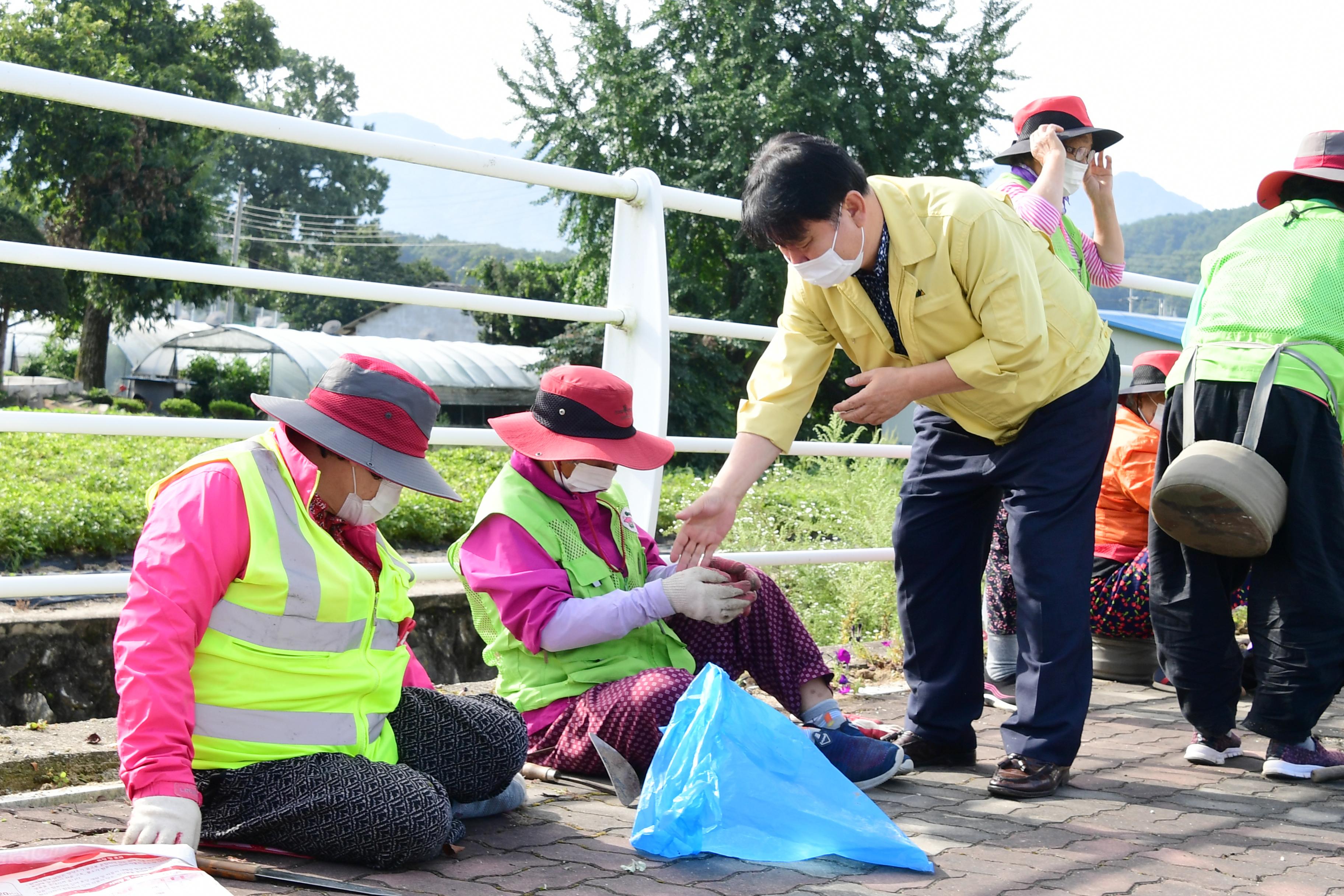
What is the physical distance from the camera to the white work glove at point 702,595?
2.68 metres

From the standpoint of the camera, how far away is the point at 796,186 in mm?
2389

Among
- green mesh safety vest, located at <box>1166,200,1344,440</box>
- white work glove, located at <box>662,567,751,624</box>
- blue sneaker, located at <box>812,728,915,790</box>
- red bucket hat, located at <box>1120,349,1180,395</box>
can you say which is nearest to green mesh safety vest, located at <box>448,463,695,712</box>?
white work glove, located at <box>662,567,751,624</box>

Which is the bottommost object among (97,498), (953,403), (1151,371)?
(97,498)

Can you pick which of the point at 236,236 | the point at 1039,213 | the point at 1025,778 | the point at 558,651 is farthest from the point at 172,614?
the point at 236,236

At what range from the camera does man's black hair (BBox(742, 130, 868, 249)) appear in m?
2.39

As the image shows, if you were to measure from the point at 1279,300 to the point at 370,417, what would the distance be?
7.24 feet

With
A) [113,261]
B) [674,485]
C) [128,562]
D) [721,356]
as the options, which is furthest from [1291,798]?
[721,356]

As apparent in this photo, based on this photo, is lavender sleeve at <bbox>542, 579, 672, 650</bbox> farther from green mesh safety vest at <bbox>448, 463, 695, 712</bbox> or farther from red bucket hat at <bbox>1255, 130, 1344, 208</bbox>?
red bucket hat at <bbox>1255, 130, 1344, 208</bbox>

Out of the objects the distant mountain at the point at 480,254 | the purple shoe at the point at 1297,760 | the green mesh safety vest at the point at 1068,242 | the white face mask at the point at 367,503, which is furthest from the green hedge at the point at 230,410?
the purple shoe at the point at 1297,760

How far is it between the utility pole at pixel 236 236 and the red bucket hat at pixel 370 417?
61.2 meters

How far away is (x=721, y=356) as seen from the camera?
703 inches

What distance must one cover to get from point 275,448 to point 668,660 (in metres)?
1.12

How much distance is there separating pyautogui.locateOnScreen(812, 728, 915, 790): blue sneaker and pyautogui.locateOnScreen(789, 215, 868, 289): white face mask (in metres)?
1.02

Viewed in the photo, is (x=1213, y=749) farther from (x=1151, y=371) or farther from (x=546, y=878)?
(x=546, y=878)
